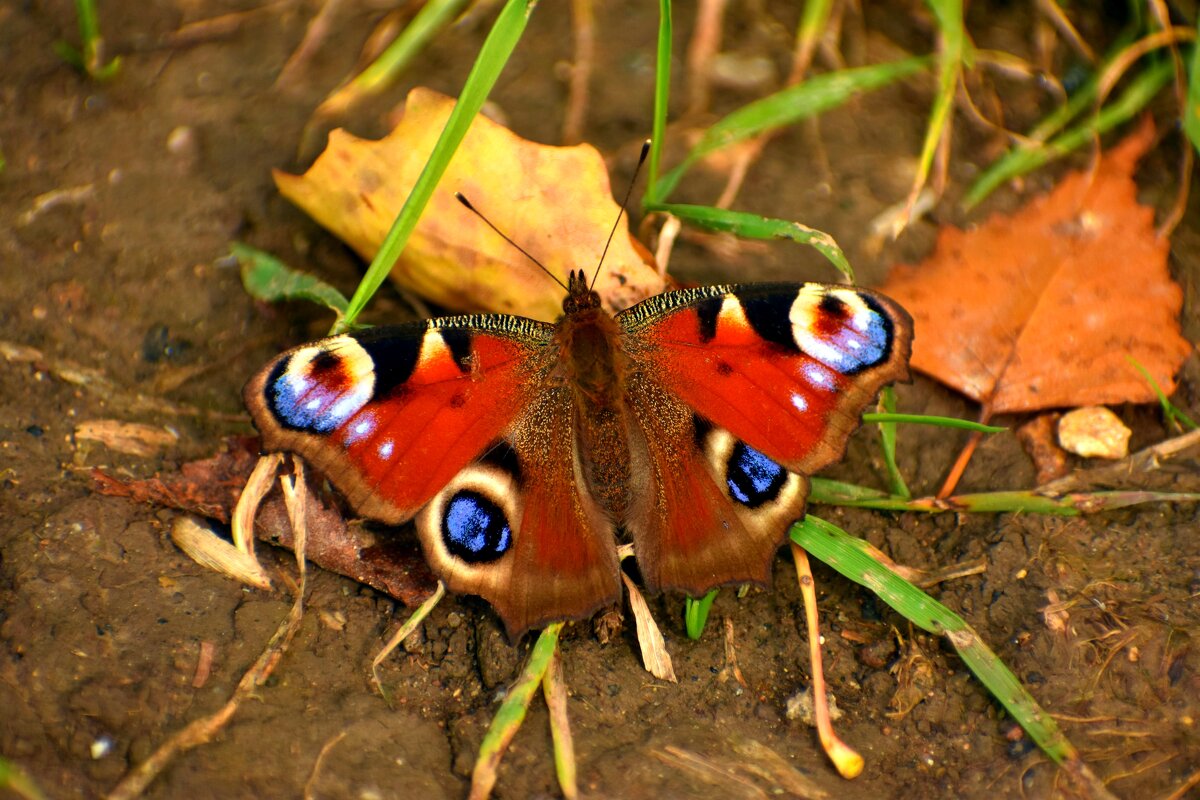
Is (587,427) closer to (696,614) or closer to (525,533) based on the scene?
(525,533)

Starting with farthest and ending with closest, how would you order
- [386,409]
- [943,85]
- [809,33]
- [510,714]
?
[809,33], [943,85], [386,409], [510,714]

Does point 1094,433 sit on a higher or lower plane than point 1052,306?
lower

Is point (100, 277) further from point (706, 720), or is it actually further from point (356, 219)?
point (706, 720)

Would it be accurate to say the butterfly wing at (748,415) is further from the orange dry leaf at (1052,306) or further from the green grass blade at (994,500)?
the orange dry leaf at (1052,306)

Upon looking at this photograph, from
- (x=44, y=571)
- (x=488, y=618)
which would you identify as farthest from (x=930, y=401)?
(x=44, y=571)

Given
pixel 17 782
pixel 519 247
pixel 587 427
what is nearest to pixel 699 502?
pixel 587 427

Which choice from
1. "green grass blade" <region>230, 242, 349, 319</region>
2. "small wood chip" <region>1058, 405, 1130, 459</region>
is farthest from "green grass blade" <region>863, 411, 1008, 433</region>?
"green grass blade" <region>230, 242, 349, 319</region>
